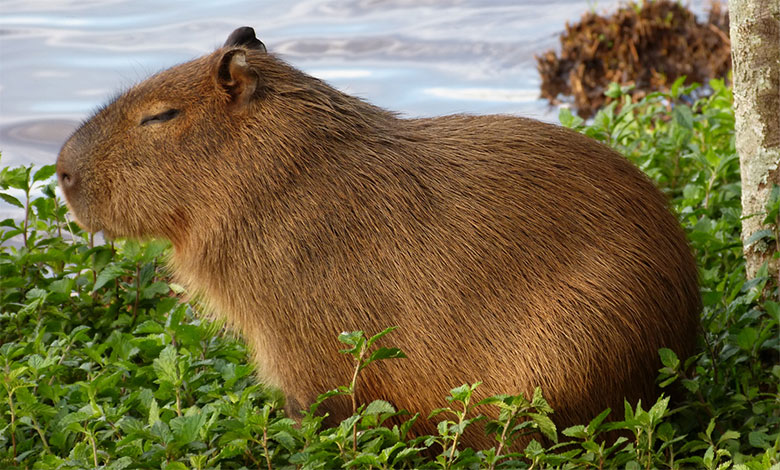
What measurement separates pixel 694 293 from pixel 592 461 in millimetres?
769

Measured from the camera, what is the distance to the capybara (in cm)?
316

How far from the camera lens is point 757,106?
377 centimetres

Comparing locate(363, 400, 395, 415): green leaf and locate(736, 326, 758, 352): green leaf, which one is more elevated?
locate(363, 400, 395, 415): green leaf

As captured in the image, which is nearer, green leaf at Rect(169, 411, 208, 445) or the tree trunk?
green leaf at Rect(169, 411, 208, 445)

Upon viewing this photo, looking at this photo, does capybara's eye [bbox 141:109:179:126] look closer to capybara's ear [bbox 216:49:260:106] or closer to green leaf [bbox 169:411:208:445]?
capybara's ear [bbox 216:49:260:106]

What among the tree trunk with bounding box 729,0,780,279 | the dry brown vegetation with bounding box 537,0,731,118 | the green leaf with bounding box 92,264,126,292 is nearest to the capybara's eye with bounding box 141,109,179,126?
the green leaf with bounding box 92,264,126,292

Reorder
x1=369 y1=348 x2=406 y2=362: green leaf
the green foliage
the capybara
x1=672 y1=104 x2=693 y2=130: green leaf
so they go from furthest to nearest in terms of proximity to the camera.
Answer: x1=672 y1=104 x2=693 y2=130: green leaf, the capybara, the green foliage, x1=369 y1=348 x2=406 y2=362: green leaf

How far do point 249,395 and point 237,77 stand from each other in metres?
1.12

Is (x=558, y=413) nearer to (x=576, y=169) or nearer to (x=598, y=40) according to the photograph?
(x=576, y=169)

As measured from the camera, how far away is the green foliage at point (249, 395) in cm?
295

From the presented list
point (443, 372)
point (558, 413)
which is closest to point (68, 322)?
point (443, 372)

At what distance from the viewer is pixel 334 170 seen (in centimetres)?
337

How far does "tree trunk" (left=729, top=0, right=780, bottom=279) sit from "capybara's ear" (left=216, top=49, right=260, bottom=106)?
5.96 ft

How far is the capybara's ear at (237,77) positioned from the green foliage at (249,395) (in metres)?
0.66
